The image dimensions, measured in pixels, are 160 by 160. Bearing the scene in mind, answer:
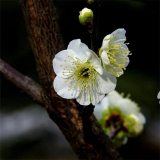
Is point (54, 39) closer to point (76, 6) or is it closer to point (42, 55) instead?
point (42, 55)

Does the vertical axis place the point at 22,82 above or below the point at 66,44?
below

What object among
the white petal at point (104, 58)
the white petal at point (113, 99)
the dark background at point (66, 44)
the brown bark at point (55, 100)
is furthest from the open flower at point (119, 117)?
the dark background at point (66, 44)

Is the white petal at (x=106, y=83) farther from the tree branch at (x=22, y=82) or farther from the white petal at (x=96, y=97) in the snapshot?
the tree branch at (x=22, y=82)

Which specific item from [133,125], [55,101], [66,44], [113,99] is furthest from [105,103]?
[66,44]

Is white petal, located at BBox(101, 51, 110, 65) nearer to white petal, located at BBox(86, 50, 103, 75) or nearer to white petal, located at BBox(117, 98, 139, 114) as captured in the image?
white petal, located at BBox(86, 50, 103, 75)

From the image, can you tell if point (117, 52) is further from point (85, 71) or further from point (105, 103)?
point (105, 103)

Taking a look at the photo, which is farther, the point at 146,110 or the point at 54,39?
the point at 146,110

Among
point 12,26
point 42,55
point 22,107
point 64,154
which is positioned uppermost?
point 12,26

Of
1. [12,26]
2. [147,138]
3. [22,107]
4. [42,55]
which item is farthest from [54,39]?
[147,138]
